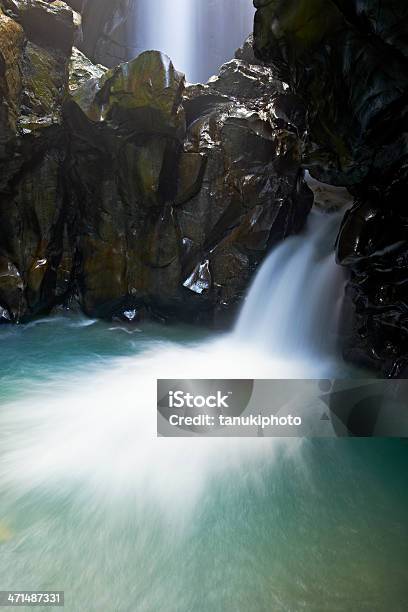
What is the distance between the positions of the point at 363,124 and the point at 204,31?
2267cm

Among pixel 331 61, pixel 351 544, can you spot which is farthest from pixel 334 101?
pixel 351 544

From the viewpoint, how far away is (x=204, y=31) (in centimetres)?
→ 2208

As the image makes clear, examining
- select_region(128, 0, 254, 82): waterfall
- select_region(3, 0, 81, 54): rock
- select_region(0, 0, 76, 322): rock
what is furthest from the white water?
select_region(128, 0, 254, 82): waterfall

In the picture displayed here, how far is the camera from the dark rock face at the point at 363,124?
4105 millimetres

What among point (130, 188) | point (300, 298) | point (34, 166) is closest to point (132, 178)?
point (130, 188)

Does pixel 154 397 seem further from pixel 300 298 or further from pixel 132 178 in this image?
pixel 132 178

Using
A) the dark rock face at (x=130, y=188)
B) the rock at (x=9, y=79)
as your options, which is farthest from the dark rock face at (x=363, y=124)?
the rock at (x=9, y=79)

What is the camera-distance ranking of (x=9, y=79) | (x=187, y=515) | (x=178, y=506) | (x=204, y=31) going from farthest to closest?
(x=204, y=31)
(x=9, y=79)
(x=178, y=506)
(x=187, y=515)

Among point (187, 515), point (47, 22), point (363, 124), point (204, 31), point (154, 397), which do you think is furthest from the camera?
point (204, 31)

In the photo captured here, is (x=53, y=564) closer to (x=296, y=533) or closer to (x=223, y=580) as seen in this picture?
(x=223, y=580)

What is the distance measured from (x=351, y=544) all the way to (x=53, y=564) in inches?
91.2

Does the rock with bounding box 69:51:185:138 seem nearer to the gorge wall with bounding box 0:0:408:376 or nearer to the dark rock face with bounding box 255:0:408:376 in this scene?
the gorge wall with bounding box 0:0:408:376

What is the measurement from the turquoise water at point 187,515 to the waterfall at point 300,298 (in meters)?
3.26

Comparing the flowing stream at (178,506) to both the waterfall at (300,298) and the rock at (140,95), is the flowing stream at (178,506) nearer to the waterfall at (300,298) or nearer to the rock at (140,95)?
the waterfall at (300,298)
